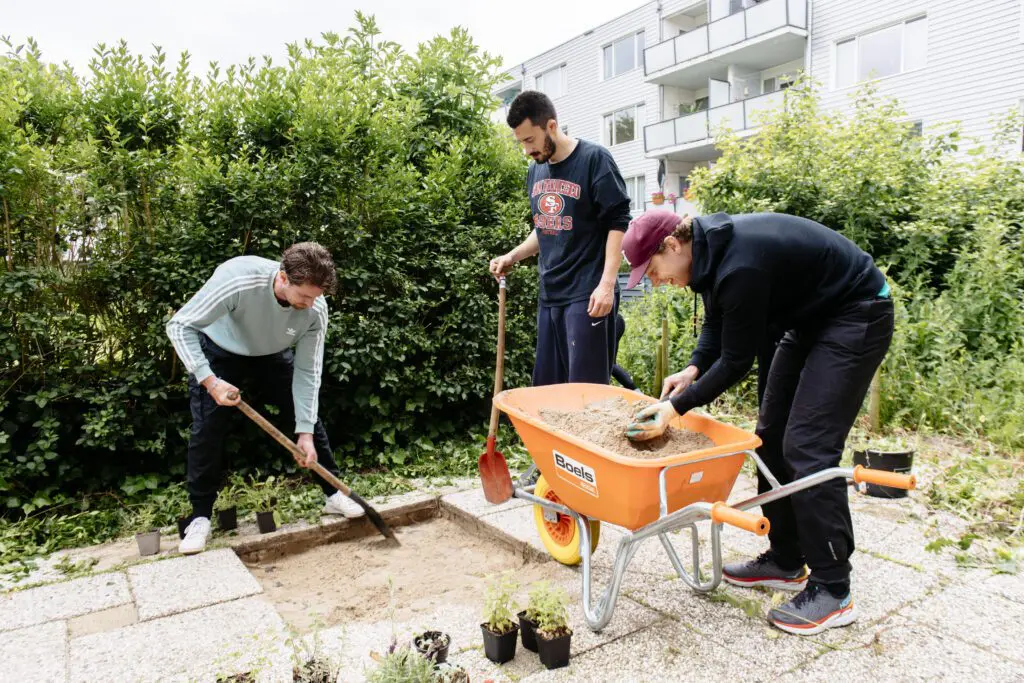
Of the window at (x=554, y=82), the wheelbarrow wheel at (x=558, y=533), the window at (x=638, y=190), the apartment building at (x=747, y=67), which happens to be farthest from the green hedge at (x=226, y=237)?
the window at (x=554, y=82)

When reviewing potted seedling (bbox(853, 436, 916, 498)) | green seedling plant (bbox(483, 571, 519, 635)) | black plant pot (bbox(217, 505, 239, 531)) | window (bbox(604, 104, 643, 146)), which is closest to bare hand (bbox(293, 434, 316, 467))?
black plant pot (bbox(217, 505, 239, 531))

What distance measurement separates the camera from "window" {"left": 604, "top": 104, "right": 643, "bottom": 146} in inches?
856

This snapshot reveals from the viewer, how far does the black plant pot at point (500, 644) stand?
2.33 meters

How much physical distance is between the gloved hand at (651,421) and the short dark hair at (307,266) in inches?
61.5

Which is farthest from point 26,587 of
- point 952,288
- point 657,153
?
point 657,153

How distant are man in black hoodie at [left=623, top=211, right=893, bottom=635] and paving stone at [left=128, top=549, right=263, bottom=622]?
1851 mm

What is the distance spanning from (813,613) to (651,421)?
904mm

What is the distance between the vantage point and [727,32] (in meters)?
17.8

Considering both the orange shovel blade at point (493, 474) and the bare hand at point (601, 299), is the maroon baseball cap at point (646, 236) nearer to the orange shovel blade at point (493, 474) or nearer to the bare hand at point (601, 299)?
the bare hand at point (601, 299)

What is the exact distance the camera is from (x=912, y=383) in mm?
5152

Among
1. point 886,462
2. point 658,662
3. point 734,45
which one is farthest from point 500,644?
point 734,45

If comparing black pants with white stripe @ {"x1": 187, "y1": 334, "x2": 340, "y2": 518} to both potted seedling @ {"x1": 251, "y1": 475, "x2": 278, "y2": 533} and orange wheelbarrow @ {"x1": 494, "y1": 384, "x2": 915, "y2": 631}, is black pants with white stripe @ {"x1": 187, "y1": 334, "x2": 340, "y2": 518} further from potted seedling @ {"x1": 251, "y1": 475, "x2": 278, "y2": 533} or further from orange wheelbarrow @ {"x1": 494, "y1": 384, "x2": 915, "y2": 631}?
orange wheelbarrow @ {"x1": 494, "y1": 384, "x2": 915, "y2": 631}

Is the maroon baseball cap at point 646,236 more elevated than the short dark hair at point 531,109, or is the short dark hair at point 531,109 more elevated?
the short dark hair at point 531,109

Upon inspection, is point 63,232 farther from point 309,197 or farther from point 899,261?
point 899,261
